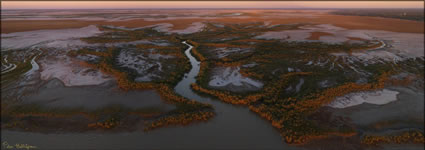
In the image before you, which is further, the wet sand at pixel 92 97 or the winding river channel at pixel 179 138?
the wet sand at pixel 92 97

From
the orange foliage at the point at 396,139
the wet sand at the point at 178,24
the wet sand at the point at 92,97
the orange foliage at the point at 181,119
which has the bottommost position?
the orange foliage at the point at 396,139

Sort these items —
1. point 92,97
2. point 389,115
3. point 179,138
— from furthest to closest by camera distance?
1. point 92,97
2. point 389,115
3. point 179,138

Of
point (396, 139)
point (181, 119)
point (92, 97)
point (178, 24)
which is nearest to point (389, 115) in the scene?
point (396, 139)

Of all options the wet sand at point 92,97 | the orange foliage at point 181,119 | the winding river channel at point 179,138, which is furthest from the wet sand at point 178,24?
the winding river channel at point 179,138

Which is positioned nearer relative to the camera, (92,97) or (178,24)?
(92,97)

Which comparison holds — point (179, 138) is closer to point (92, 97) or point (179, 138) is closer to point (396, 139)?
point (92, 97)

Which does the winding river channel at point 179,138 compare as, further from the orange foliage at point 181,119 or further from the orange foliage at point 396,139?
the orange foliage at point 396,139

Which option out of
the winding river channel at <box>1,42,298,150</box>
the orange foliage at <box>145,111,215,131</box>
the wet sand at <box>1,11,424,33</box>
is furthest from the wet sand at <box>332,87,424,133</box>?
the wet sand at <box>1,11,424,33</box>

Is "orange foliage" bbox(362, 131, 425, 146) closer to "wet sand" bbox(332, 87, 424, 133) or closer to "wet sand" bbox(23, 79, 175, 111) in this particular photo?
"wet sand" bbox(332, 87, 424, 133)
